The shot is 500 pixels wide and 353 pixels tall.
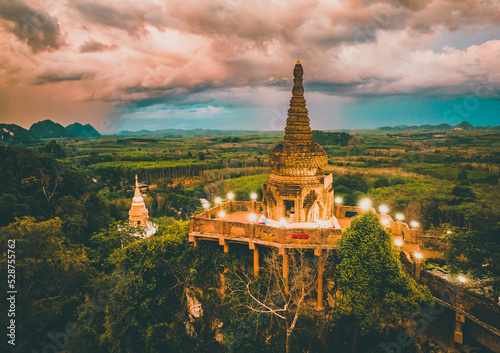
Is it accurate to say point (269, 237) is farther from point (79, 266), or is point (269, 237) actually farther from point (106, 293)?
point (79, 266)

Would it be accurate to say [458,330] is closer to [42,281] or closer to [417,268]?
[417,268]

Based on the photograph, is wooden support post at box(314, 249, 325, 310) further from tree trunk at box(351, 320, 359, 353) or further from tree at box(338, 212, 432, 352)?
tree trunk at box(351, 320, 359, 353)

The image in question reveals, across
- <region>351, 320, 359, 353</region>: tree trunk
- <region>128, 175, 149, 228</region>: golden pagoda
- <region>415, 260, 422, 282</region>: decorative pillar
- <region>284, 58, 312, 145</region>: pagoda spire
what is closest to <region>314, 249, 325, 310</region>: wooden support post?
<region>351, 320, 359, 353</region>: tree trunk

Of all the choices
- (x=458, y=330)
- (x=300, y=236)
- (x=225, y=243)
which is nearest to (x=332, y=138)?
(x=458, y=330)

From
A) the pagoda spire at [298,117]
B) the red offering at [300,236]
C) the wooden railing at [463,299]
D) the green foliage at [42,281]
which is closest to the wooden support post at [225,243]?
the red offering at [300,236]

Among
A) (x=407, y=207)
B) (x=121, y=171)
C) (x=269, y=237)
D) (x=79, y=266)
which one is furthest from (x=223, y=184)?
(x=269, y=237)

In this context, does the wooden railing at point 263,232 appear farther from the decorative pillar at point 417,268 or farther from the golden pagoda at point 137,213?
the golden pagoda at point 137,213
